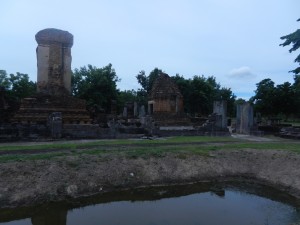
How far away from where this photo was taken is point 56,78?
960 inches

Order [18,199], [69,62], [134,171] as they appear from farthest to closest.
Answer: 1. [69,62]
2. [134,171]
3. [18,199]

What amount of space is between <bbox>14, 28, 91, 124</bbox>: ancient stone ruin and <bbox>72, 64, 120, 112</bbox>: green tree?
15065 millimetres

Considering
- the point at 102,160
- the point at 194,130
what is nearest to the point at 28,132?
the point at 102,160

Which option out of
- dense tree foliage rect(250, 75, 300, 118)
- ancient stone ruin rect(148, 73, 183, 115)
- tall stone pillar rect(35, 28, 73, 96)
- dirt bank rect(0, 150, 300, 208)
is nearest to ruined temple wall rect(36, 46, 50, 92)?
tall stone pillar rect(35, 28, 73, 96)

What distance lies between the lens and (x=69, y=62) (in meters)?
25.2

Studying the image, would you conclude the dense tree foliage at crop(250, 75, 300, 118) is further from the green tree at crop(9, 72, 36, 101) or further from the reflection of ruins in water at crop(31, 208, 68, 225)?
the reflection of ruins in water at crop(31, 208, 68, 225)

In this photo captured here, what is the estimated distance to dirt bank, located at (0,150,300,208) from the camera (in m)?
10.3

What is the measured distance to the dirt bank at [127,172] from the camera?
10.3 m

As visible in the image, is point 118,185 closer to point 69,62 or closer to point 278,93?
point 69,62

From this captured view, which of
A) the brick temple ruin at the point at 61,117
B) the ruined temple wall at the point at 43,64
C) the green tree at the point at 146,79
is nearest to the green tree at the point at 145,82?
Result: the green tree at the point at 146,79

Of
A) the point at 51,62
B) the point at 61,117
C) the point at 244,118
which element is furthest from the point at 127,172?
the point at 244,118

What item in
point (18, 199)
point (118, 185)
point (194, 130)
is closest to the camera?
point (18, 199)

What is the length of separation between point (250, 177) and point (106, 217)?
6.88 m

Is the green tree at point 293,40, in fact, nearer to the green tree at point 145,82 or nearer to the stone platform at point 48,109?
the stone platform at point 48,109
